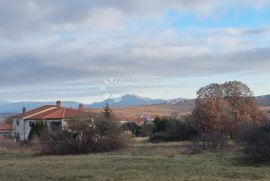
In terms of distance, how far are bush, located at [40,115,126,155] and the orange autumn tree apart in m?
14.7

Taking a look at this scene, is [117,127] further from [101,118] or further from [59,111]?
[59,111]

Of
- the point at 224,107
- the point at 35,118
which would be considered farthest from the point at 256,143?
the point at 35,118

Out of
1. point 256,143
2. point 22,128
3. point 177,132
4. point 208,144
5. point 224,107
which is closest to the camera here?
point 256,143

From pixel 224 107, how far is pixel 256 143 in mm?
35062

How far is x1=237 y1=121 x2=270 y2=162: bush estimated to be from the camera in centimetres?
2755

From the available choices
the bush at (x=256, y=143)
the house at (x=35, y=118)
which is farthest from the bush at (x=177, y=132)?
the bush at (x=256, y=143)

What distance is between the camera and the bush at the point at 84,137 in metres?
47.1

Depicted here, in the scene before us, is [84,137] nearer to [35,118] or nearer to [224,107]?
[224,107]

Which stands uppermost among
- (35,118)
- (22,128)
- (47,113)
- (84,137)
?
(47,113)

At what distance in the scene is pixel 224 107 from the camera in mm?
63031

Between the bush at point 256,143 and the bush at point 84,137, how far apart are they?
67.6 feet

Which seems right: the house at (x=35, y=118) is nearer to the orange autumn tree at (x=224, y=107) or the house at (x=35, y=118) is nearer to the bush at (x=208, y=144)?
the orange autumn tree at (x=224, y=107)

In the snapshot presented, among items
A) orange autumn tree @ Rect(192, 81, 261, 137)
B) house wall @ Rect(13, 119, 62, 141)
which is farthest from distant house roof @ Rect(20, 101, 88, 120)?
orange autumn tree @ Rect(192, 81, 261, 137)

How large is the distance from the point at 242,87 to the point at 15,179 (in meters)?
50.0
